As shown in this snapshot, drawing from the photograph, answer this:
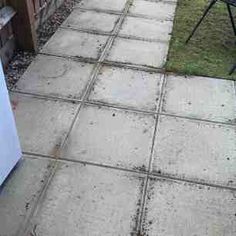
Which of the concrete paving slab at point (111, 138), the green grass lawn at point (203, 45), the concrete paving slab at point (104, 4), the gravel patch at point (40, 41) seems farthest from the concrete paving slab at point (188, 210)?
the concrete paving slab at point (104, 4)

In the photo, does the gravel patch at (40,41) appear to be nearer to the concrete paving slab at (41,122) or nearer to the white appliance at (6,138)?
the concrete paving slab at (41,122)

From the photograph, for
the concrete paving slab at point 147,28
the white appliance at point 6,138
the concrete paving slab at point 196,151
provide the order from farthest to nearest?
the concrete paving slab at point 147,28, the concrete paving slab at point 196,151, the white appliance at point 6,138

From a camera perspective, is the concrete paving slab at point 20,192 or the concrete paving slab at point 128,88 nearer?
Result: the concrete paving slab at point 20,192

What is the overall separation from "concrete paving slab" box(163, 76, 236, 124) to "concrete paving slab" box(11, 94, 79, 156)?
2.70 feet

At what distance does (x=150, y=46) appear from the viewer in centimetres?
399

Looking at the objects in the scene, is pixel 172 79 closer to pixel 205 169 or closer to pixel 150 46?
pixel 150 46

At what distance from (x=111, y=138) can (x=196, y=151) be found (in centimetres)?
61

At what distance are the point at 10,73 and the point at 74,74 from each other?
568mm

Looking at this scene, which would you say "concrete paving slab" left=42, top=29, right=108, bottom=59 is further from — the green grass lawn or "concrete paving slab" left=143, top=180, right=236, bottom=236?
"concrete paving slab" left=143, top=180, right=236, bottom=236

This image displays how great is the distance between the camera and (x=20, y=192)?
2.41 m

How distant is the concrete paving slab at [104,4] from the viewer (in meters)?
4.70

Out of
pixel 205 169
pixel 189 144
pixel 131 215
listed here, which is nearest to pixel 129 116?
pixel 189 144

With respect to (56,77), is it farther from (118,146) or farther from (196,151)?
(196,151)

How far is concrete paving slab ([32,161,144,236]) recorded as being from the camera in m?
2.22
